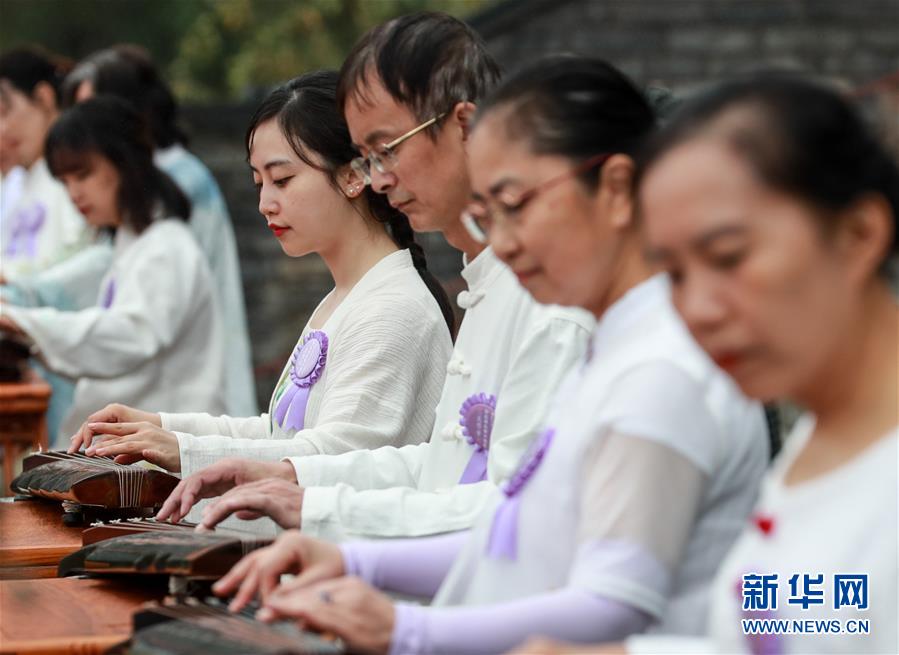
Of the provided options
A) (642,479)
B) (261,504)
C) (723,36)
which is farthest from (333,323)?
(723,36)

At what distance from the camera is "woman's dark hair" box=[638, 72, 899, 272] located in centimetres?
170

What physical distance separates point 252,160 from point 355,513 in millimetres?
1252

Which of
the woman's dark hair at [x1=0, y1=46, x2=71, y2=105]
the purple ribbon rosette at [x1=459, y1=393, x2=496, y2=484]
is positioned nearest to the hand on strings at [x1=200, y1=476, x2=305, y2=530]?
the purple ribbon rosette at [x1=459, y1=393, x2=496, y2=484]

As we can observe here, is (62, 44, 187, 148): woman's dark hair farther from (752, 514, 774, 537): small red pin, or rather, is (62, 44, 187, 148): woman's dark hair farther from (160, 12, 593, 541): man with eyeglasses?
(752, 514, 774, 537): small red pin

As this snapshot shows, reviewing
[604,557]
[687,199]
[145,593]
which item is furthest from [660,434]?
[145,593]

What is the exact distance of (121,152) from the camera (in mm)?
5758

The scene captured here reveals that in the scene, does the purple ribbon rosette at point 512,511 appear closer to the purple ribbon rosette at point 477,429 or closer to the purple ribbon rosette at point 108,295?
the purple ribbon rosette at point 477,429

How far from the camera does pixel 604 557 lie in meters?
1.93

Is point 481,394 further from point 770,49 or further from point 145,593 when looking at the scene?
point 770,49

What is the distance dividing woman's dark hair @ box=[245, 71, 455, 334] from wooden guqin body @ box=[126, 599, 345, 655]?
144cm

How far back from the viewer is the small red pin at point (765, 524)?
1.79 m

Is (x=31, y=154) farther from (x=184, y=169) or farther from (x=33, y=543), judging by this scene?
(x=33, y=543)

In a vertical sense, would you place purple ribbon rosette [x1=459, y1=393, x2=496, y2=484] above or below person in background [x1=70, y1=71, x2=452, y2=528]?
below

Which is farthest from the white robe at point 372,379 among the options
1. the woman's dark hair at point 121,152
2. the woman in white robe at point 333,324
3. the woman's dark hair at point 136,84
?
the woman's dark hair at point 136,84
